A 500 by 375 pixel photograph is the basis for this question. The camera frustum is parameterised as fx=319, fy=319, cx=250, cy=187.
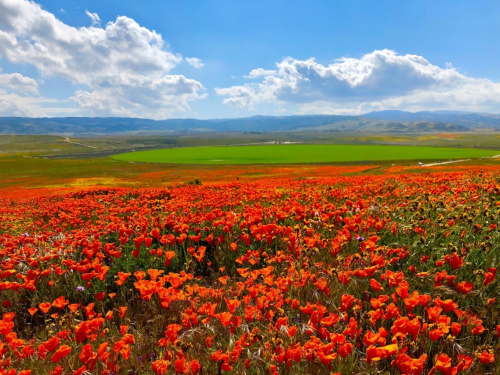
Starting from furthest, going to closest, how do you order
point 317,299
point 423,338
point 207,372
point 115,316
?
point 115,316
point 317,299
point 423,338
point 207,372

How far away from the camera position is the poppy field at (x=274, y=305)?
234 centimetres

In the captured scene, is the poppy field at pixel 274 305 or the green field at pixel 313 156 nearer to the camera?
the poppy field at pixel 274 305

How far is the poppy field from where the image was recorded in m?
2.34

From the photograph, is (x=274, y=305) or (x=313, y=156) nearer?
(x=274, y=305)

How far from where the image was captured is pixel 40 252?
16.9ft

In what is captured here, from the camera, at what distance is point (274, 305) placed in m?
3.12

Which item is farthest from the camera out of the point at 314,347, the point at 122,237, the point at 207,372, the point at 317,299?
the point at 122,237

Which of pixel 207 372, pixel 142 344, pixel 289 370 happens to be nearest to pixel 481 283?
pixel 289 370

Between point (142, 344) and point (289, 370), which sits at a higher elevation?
point (289, 370)

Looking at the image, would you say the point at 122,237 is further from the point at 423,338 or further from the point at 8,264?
the point at 423,338

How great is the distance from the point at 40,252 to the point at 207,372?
4.06 metres

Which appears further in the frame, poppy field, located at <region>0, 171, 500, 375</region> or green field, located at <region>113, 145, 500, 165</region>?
green field, located at <region>113, 145, 500, 165</region>

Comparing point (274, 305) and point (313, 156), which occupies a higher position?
point (313, 156)

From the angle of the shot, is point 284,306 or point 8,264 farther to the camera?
point 8,264
